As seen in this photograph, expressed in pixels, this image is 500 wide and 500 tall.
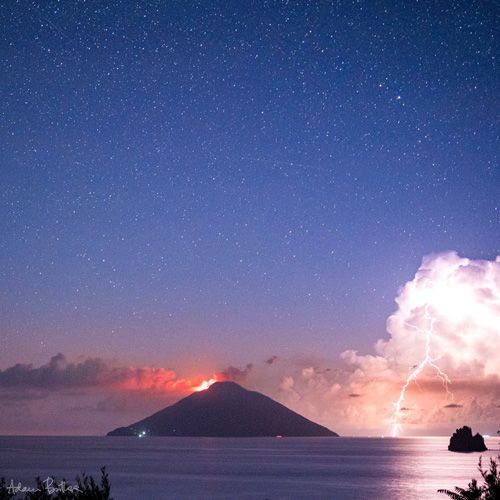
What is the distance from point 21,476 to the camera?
119750mm

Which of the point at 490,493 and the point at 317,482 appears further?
the point at 317,482

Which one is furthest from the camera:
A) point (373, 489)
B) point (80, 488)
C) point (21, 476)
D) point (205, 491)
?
point (21, 476)

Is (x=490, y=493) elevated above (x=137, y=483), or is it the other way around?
(x=490, y=493)

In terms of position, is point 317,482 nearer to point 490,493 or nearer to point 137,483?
point 137,483

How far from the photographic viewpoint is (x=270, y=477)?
411 feet

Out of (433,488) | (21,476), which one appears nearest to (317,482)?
(433,488)

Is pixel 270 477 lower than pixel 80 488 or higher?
lower

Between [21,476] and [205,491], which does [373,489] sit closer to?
[205,491]

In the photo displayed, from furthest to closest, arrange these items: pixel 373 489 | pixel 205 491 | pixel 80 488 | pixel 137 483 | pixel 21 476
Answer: pixel 21 476
pixel 137 483
pixel 373 489
pixel 205 491
pixel 80 488

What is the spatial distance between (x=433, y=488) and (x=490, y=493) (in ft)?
309

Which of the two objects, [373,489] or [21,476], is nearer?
[373,489]

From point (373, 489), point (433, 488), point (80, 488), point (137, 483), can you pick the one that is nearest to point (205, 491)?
point (137, 483)

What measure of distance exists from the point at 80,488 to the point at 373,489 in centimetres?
9418

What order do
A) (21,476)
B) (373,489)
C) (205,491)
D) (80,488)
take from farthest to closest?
(21,476)
(373,489)
(205,491)
(80,488)
